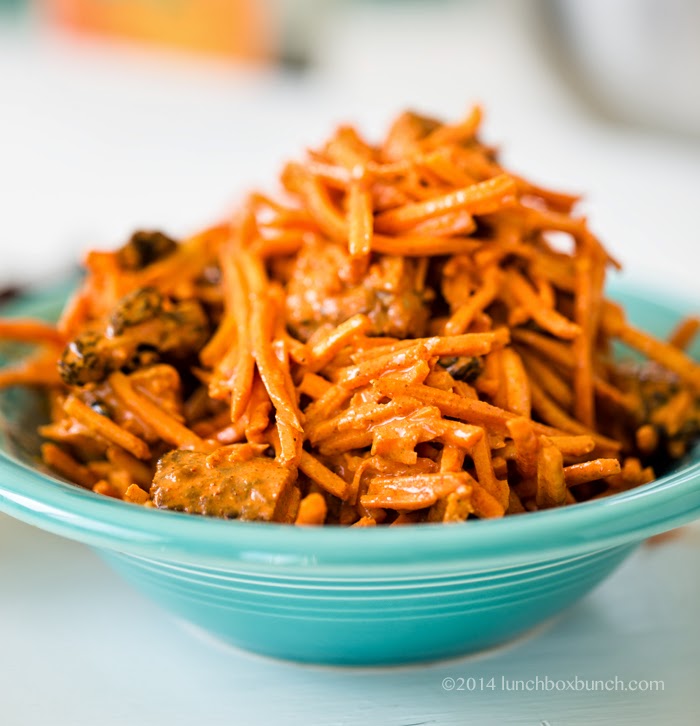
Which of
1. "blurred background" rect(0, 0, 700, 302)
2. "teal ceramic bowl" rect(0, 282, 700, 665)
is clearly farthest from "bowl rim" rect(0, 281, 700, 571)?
"blurred background" rect(0, 0, 700, 302)

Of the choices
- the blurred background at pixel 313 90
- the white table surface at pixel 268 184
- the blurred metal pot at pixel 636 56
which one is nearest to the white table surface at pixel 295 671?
the white table surface at pixel 268 184

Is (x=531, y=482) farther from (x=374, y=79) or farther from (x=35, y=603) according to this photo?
(x=374, y=79)

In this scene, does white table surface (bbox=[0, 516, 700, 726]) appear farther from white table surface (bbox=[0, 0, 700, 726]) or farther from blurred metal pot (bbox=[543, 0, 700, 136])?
blurred metal pot (bbox=[543, 0, 700, 136])

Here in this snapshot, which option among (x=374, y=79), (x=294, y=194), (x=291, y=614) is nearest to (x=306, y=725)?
(x=291, y=614)

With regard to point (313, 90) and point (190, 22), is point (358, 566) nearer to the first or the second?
point (313, 90)

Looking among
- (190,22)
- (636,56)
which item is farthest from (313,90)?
(636,56)

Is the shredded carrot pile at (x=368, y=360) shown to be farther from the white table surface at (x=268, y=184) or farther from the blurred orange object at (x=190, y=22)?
the blurred orange object at (x=190, y=22)
